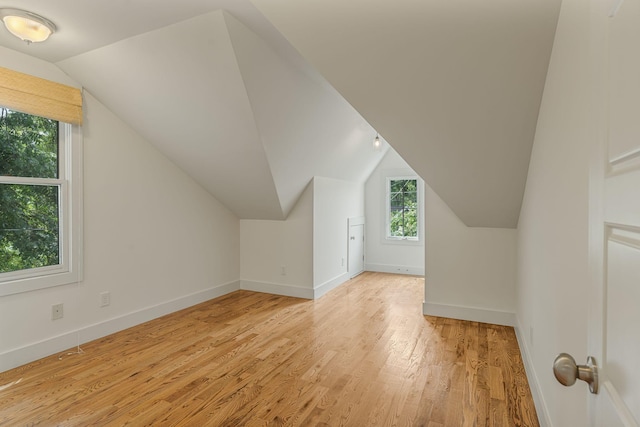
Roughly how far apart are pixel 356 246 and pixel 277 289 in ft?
5.81

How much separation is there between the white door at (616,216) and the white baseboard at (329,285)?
386cm

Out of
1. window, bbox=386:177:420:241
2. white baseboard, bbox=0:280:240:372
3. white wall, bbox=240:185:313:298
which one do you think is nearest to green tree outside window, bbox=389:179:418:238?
window, bbox=386:177:420:241

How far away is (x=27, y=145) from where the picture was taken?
Result: 2.71 m

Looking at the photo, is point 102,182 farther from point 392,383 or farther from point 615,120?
point 615,120

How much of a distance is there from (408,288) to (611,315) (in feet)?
14.9

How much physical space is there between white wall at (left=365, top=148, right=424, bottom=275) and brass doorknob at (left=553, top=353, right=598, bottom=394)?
5278 millimetres

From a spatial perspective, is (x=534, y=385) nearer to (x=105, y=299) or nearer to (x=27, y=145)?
(x=105, y=299)

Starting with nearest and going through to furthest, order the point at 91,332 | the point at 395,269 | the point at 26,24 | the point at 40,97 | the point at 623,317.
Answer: the point at 623,317 → the point at 26,24 → the point at 40,97 → the point at 91,332 → the point at 395,269

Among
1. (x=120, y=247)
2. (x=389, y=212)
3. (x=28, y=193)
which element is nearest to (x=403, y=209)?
(x=389, y=212)

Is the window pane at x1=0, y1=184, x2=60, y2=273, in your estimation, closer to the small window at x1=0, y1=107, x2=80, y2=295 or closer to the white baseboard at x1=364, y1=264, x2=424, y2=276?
the small window at x1=0, y1=107, x2=80, y2=295

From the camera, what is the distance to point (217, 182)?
13.2ft

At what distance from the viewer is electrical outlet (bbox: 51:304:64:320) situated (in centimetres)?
280

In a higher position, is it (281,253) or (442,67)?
(442,67)

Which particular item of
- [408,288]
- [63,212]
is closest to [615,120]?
[63,212]
